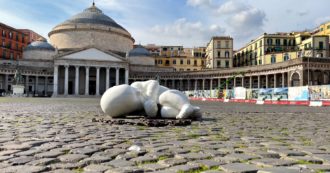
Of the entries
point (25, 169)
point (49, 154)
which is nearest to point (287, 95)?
point (49, 154)

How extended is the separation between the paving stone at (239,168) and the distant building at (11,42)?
113033 millimetres

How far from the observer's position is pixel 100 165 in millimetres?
4645

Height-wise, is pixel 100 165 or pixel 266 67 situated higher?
pixel 266 67

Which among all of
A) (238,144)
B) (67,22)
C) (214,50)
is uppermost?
(67,22)

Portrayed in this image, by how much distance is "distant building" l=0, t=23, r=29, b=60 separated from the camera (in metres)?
106

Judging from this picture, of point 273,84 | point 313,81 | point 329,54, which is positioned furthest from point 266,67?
point 329,54

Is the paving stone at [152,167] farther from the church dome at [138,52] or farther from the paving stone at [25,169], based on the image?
the church dome at [138,52]

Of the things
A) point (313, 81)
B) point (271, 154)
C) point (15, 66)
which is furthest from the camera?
point (15, 66)

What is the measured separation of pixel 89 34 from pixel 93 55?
12437 mm

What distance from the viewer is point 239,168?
175 inches

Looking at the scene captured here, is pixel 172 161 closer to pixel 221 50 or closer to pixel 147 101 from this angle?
pixel 147 101

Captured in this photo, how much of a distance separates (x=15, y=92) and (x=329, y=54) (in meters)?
75.7

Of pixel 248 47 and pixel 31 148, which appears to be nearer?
pixel 31 148

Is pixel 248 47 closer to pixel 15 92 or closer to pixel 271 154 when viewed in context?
pixel 15 92
